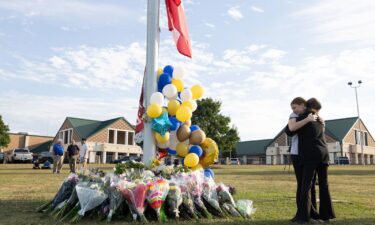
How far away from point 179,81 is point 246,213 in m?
2.96

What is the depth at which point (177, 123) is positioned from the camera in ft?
23.9

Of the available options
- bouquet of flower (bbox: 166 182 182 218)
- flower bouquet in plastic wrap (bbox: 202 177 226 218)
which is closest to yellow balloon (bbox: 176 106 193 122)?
flower bouquet in plastic wrap (bbox: 202 177 226 218)

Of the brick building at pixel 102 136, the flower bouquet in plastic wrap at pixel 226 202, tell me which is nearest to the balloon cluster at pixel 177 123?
the flower bouquet in plastic wrap at pixel 226 202

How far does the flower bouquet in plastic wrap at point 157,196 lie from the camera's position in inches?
208

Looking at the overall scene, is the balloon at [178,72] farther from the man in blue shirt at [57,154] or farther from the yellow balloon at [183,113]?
the man in blue shirt at [57,154]

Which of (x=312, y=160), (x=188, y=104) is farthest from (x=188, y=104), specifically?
(x=312, y=160)

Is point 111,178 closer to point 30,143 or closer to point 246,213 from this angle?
point 246,213

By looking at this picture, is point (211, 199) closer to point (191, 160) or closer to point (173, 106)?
point (191, 160)

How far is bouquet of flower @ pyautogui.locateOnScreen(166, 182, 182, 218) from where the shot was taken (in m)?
5.38

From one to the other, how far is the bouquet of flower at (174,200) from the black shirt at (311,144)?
6.28ft

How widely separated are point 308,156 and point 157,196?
2289 millimetres

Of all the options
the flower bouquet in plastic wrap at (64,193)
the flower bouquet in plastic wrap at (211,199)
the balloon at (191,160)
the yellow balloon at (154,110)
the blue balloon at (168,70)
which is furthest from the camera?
the blue balloon at (168,70)

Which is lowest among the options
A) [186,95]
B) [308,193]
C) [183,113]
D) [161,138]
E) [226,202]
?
[226,202]

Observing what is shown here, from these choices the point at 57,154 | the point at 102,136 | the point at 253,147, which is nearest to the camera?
the point at 57,154
